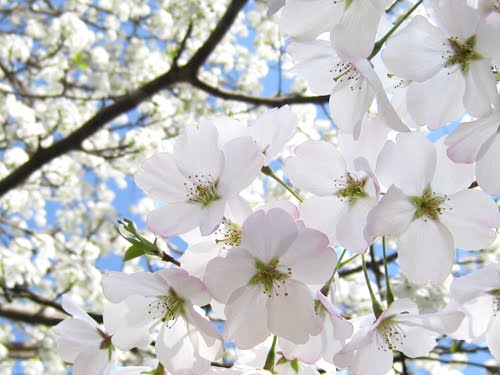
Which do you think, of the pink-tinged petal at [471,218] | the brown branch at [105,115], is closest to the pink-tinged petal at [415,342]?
the pink-tinged petal at [471,218]

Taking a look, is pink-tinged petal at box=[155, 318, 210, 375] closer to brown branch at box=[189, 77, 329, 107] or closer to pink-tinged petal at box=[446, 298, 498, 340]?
pink-tinged petal at box=[446, 298, 498, 340]

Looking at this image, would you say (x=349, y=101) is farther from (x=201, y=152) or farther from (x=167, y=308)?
(x=167, y=308)

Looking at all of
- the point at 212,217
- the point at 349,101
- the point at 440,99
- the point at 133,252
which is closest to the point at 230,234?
the point at 212,217

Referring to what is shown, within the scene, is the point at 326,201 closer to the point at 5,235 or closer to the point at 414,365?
the point at 5,235

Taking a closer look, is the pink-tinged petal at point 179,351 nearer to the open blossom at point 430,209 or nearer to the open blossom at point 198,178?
the open blossom at point 198,178

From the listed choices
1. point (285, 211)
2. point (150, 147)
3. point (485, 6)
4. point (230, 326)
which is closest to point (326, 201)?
point (285, 211)

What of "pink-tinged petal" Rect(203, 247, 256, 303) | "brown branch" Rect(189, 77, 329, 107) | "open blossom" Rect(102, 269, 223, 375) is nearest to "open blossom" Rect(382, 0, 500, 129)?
"pink-tinged petal" Rect(203, 247, 256, 303)
